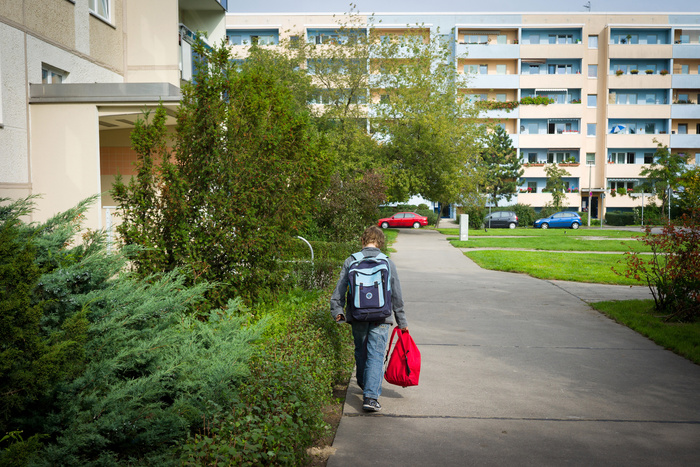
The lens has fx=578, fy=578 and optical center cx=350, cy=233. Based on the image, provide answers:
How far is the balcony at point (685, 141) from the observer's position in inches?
2311

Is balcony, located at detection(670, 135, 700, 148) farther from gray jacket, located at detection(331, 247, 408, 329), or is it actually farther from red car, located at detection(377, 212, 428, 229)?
gray jacket, located at detection(331, 247, 408, 329)

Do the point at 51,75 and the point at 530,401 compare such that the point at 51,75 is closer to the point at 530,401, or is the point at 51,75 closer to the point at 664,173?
the point at 530,401

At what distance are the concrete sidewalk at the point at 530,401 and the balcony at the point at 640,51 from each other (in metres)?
57.5

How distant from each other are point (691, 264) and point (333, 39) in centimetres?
2802

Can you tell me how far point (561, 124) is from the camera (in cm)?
5978

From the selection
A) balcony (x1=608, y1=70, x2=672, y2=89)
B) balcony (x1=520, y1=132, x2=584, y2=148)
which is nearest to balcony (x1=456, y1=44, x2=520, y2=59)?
balcony (x1=520, y1=132, x2=584, y2=148)

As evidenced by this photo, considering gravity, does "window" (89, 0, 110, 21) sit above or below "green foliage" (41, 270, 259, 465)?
above

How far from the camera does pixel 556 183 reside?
185ft

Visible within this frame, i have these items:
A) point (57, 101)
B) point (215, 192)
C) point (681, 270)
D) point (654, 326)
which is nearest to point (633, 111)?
point (681, 270)

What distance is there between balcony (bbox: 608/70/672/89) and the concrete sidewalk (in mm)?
56906

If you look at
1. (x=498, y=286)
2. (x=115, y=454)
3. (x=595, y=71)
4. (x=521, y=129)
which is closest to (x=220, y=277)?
(x=115, y=454)

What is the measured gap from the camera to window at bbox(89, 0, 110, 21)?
12.1m

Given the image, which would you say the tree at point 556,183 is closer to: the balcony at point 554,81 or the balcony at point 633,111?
the balcony at point 633,111

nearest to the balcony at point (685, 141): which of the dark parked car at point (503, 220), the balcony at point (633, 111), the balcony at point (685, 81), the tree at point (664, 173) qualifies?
the balcony at point (633, 111)
